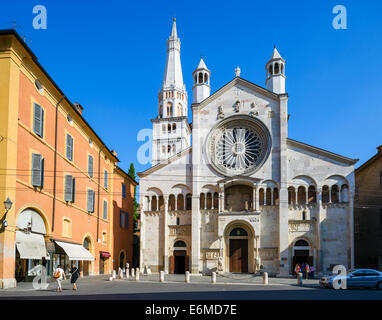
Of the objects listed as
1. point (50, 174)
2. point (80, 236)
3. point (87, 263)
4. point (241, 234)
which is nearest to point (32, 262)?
point (50, 174)

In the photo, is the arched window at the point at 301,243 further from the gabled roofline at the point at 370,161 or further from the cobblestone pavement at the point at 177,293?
the cobblestone pavement at the point at 177,293

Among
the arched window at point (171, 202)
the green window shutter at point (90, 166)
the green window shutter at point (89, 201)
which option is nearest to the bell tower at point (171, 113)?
the arched window at point (171, 202)

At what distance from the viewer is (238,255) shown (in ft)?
127

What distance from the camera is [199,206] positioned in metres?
39.2

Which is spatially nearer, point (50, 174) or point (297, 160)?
point (50, 174)

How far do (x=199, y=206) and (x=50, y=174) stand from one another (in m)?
16.6

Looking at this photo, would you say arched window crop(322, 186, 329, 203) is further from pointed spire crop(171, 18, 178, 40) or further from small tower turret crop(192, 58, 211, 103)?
pointed spire crop(171, 18, 178, 40)

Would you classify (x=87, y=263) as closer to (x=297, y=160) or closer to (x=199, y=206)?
(x=199, y=206)

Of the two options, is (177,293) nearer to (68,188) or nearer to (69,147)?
(68,188)

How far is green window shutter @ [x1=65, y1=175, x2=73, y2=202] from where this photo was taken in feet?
95.1

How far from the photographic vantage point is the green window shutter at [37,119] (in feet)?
79.3
